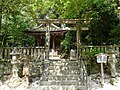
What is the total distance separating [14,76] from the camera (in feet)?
34.6

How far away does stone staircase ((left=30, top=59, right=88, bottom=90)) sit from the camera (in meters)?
10.1

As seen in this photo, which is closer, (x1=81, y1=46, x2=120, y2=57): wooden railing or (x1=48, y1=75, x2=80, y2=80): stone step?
(x1=48, y1=75, x2=80, y2=80): stone step

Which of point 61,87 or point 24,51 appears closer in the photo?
point 61,87

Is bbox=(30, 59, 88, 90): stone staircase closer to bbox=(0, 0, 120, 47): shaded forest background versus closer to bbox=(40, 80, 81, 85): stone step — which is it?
bbox=(40, 80, 81, 85): stone step

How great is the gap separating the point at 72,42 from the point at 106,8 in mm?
5378

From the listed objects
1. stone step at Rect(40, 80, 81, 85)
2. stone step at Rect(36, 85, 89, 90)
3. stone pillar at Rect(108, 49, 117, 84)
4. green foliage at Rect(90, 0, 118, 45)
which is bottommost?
stone step at Rect(36, 85, 89, 90)

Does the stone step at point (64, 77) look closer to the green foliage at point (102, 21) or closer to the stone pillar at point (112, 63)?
the stone pillar at point (112, 63)

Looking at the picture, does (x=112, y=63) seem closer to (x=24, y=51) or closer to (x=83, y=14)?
(x=24, y=51)

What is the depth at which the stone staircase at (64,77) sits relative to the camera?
10.1 meters

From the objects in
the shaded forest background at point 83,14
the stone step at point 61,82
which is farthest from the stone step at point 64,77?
the shaded forest background at point 83,14

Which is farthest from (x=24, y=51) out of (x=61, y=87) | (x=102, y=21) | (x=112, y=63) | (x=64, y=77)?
(x=102, y=21)

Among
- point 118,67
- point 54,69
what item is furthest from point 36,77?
point 118,67

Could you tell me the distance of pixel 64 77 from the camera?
36.0 feet

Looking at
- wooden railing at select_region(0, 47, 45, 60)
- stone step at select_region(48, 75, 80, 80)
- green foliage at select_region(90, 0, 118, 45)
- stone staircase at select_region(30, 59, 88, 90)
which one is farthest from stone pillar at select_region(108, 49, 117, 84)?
green foliage at select_region(90, 0, 118, 45)
